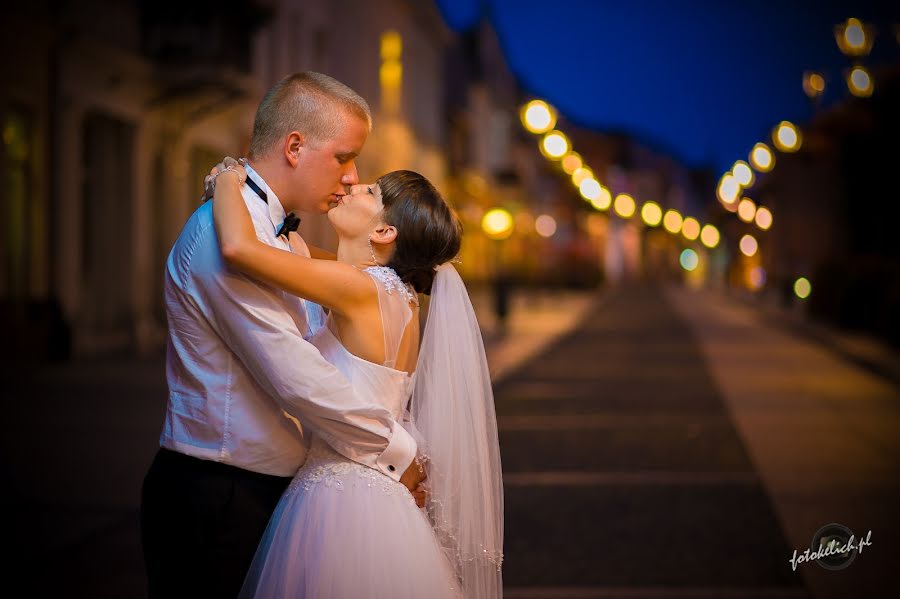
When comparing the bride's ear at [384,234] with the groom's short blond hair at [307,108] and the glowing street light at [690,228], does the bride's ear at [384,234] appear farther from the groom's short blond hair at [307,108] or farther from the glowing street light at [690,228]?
the glowing street light at [690,228]

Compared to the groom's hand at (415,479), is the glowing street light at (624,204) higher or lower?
higher

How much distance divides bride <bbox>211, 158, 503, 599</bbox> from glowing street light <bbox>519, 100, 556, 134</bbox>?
53.4ft

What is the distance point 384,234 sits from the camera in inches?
140

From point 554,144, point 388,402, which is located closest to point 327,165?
point 388,402

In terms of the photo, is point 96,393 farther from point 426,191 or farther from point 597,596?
point 426,191

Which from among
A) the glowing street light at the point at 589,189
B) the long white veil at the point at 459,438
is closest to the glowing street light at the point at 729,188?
the glowing street light at the point at 589,189

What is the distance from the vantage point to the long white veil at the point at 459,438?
12.2 feet

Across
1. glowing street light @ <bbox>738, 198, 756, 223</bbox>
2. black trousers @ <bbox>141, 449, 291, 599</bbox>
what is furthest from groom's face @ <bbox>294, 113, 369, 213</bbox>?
glowing street light @ <bbox>738, 198, 756, 223</bbox>

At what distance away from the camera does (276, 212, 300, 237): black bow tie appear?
3.46 metres

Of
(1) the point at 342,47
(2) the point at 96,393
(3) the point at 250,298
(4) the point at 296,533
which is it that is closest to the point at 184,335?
→ (3) the point at 250,298

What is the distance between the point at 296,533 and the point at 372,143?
33150 mm

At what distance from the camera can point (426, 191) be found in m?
3.57

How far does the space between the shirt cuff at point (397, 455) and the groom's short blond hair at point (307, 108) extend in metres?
0.85

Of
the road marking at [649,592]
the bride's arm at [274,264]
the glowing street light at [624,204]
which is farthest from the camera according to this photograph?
the glowing street light at [624,204]
